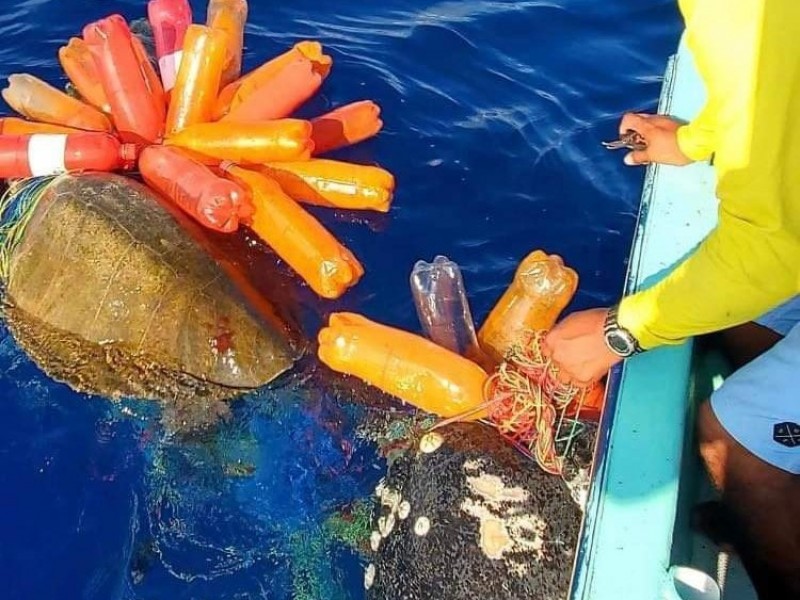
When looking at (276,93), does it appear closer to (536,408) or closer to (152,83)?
(152,83)

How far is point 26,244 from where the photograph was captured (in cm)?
458

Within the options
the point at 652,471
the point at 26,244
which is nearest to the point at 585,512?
the point at 652,471

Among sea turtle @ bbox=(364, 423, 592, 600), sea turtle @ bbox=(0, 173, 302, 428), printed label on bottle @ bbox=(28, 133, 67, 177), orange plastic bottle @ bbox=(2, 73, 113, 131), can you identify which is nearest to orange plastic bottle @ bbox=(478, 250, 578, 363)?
sea turtle @ bbox=(364, 423, 592, 600)

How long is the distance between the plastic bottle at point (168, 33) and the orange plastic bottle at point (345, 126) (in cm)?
80

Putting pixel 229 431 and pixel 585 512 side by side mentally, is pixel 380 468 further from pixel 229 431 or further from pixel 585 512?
pixel 585 512

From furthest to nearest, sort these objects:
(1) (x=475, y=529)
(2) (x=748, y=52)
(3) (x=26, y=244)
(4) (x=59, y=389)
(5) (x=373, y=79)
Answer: (5) (x=373, y=79)
(3) (x=26, y=244)
(4) (x=59, y=389)
(1) (x=475, y=529)
(2) (x=748, y=52)

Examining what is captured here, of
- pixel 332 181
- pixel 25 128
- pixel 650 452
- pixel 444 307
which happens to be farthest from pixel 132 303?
pixel 650 452

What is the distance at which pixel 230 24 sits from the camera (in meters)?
5.18

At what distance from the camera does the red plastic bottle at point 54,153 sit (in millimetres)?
4609

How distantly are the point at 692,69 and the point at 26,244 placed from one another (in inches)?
125

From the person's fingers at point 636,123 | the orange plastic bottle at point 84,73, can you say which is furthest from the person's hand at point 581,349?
the orange plastic bottle at point 84,73

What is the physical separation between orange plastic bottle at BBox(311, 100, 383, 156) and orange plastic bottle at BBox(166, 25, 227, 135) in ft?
1.85

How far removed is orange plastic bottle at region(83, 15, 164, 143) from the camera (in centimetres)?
478

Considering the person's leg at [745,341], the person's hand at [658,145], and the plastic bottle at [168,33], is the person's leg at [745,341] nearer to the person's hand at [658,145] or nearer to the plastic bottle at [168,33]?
the person's hand at [658,145]
